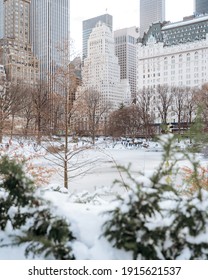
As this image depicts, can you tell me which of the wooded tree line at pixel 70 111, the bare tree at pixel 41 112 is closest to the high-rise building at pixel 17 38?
the wooded tree line at pixel 70 111

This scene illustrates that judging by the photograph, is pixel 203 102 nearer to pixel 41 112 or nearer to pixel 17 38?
pixel 41 112

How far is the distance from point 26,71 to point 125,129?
1001 inches

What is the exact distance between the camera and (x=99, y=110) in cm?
3728

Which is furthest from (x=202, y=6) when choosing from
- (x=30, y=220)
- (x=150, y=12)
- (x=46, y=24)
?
(x=30, y=220)

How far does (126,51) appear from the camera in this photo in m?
101

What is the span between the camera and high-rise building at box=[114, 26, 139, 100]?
317 feet

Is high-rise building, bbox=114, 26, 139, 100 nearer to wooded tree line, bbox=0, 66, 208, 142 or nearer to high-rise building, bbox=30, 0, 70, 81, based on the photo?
high-rise building, bbox=30, 0, 70, 81

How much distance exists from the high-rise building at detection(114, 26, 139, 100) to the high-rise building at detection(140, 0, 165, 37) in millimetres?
3838

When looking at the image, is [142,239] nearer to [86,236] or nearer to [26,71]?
[86,236]

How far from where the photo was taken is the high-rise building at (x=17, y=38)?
49.7 meters

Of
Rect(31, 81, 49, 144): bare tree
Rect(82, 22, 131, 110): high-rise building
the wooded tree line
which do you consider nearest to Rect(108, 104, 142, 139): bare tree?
the wooded tree line

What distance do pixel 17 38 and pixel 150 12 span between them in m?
55.7

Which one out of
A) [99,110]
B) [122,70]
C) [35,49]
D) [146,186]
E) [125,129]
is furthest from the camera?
[122,70]
